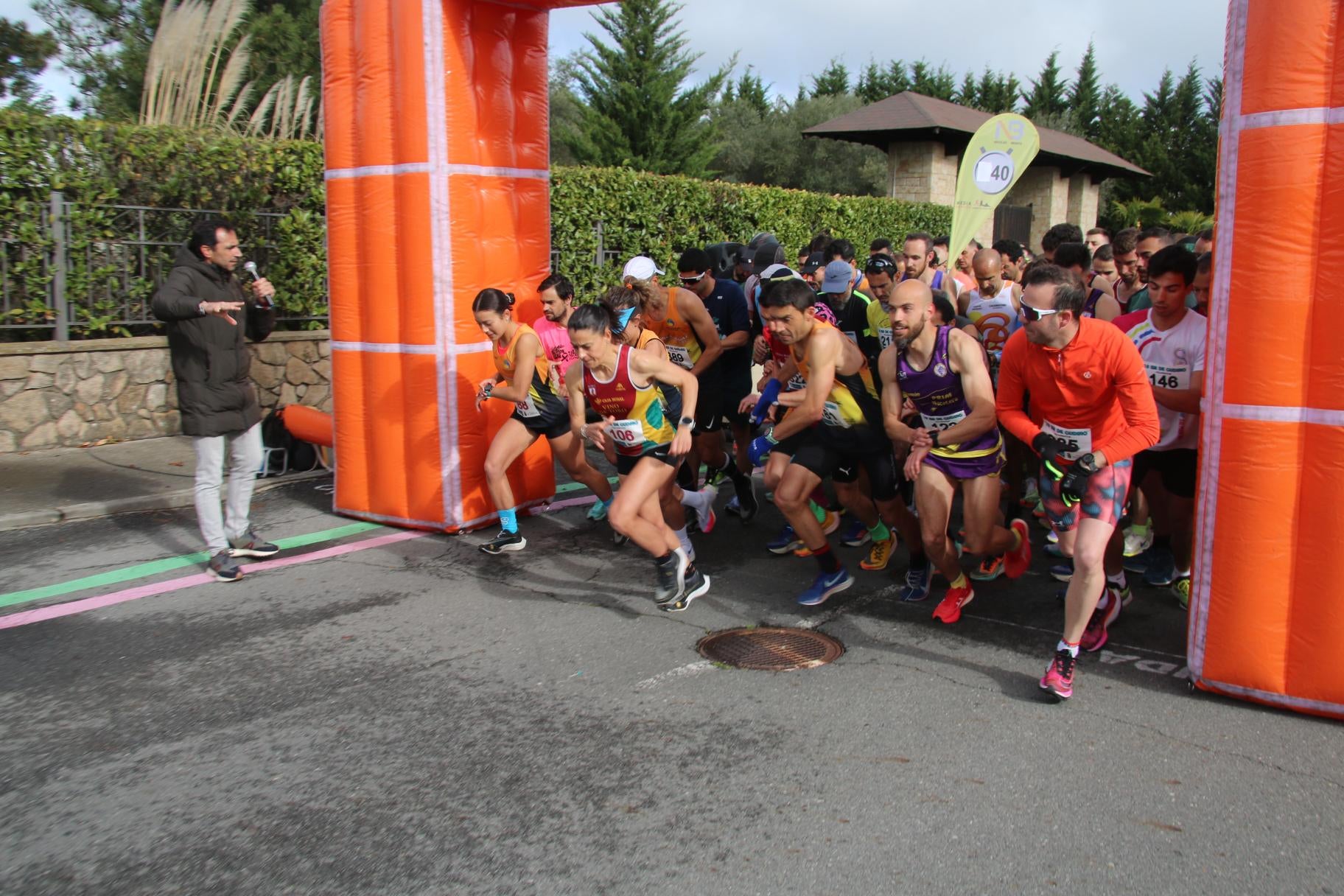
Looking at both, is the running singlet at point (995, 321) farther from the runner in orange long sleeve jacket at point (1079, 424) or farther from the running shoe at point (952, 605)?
the runner in orange long sleeve jacket at point (1079, 424)

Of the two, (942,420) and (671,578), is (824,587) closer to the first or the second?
(671,578)

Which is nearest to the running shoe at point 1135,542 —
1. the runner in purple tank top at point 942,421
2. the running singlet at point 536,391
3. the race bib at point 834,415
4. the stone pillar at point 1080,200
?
the runner in purple tank top at point 942,421

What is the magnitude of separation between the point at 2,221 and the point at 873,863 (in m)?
9.11

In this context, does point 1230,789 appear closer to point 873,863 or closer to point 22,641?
point 873,863

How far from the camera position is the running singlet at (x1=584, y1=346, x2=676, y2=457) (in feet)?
19.5

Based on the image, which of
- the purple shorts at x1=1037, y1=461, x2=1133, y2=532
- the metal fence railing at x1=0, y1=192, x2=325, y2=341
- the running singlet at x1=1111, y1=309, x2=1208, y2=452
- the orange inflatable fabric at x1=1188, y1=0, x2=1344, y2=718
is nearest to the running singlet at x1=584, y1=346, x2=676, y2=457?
the purple shorts at x1=1037, y1=461, x2=1133, y2=532

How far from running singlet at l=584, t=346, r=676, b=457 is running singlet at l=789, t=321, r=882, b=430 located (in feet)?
2.74

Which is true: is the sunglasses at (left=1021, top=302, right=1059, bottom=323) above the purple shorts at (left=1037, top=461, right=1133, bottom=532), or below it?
above

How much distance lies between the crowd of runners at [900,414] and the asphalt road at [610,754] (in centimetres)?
41

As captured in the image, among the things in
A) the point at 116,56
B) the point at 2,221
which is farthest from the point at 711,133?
the point at 2,221

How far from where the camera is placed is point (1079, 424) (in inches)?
196

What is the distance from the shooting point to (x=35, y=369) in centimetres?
936

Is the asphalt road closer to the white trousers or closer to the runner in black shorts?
the white trousers

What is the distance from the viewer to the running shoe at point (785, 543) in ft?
23.6
